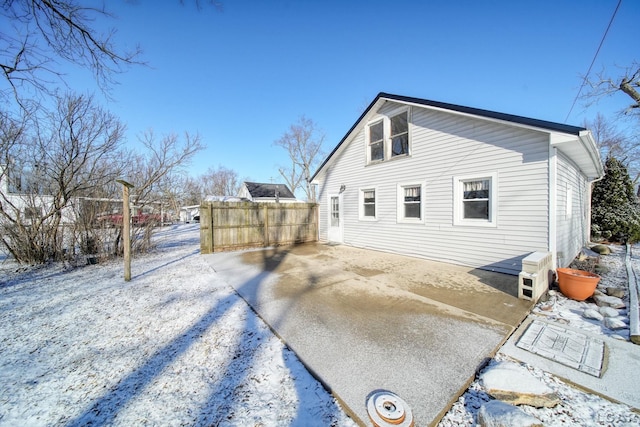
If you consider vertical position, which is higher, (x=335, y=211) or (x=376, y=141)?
(x=376, y=141)

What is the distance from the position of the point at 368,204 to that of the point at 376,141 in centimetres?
230

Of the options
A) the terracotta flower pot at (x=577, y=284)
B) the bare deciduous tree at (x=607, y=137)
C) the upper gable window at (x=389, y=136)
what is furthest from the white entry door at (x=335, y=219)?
the bare deciduous tree at (x=607, y=137)

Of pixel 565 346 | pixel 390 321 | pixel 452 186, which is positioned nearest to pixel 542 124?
pixel 452 186

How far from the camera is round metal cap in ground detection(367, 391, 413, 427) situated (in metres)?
1.65

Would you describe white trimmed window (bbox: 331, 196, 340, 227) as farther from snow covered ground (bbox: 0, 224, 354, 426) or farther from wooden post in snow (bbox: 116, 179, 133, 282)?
wooden post in snow (bbox: 116, 179, 133, 282)

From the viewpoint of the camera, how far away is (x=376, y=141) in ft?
27.3

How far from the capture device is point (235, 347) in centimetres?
270

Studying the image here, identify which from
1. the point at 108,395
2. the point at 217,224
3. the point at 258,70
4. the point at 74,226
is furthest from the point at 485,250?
the point at 74,226

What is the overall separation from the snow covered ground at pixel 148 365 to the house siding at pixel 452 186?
5.29m

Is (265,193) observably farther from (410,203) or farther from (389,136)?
(410,203)

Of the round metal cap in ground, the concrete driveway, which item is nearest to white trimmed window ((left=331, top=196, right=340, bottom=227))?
the concrete driveway

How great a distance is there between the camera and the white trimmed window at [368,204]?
851 cm

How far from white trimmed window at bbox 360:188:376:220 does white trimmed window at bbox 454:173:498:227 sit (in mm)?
2886

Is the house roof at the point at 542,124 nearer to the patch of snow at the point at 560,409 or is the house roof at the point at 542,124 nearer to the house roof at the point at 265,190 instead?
the patch of snow at the point at 560,409
